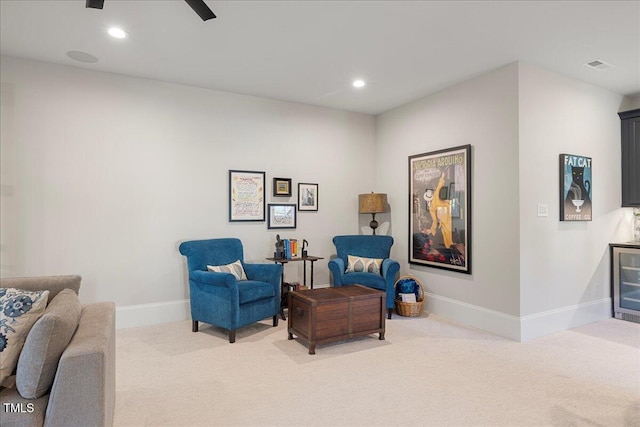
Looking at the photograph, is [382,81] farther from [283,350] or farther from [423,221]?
[283,350]

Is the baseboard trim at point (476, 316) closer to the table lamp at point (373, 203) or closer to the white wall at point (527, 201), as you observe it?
the white wall at point (527, 201)

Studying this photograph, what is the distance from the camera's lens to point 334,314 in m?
3.32

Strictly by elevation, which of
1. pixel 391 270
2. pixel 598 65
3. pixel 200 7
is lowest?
pixel 391 270

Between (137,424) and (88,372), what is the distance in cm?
85

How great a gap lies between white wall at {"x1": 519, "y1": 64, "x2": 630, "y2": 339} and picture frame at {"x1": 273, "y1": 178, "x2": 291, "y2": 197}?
279 centimetres

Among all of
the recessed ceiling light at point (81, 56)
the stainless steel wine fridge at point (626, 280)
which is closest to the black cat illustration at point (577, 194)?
the stainless steel wine fridge at point (626, 280)

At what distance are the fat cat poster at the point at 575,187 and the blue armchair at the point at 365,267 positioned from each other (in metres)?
1.98

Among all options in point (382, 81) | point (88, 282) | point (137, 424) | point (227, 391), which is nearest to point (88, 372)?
point (137, 424)

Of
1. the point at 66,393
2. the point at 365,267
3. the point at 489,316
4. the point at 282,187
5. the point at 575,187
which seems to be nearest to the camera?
the point at 66,393

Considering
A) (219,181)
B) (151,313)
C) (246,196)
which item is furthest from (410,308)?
(151,313)

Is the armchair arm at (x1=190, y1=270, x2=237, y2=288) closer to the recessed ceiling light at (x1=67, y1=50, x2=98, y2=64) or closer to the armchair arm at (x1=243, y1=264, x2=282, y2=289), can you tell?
the armchair arm at (x1=243, y1=264, x2=282, y2=289)

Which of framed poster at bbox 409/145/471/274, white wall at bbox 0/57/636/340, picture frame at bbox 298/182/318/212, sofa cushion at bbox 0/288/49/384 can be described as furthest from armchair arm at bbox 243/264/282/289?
sofa cushion at bbox 0/288/49/384

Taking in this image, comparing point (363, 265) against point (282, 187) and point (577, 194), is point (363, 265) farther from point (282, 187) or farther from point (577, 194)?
point (577, 194)

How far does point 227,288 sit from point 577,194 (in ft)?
13.1
